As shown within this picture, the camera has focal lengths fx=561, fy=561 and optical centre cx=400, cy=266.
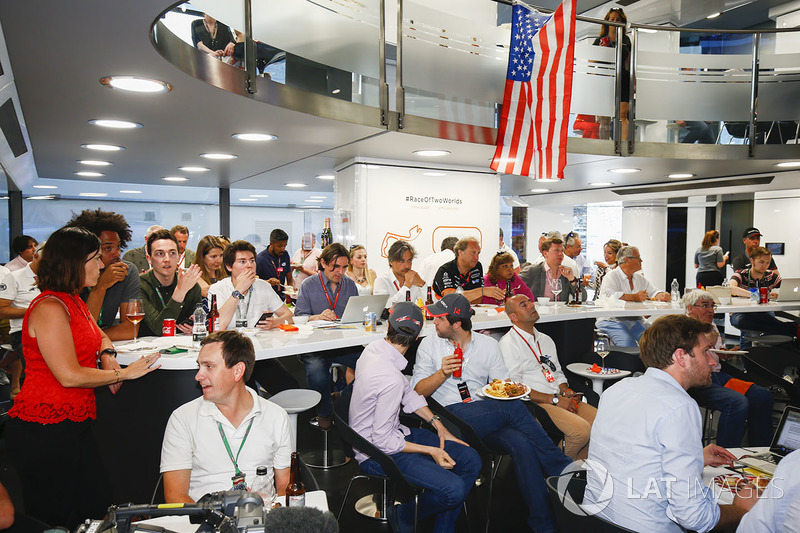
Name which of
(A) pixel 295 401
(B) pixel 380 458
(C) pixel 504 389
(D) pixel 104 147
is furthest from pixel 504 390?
(D) pixel 104 147

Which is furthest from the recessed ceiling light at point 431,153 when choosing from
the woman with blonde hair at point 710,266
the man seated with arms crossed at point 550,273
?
the woman with blonde hair at point 710,266

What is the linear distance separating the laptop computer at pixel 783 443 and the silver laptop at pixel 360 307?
3.12 m

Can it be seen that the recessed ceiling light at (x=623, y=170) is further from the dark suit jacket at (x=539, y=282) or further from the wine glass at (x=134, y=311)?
the wine glass at (x=134, y=311)

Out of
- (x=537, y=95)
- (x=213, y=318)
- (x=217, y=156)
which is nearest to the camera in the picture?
(x=213, y=318)

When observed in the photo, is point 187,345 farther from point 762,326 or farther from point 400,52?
point 762,326

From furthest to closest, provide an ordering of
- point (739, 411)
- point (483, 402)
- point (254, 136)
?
point (254, 136)
point (739, 411)
point (483, 402)

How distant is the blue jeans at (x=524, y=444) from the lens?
349cm

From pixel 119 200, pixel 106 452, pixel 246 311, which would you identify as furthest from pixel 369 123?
pixel 119 200

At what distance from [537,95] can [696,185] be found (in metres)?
4.97

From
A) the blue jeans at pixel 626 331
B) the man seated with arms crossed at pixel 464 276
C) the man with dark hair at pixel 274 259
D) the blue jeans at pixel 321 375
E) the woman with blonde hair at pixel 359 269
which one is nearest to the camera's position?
the blue jeans at pixel 321 375

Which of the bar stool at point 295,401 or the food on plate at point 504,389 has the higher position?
the food on plate at point 504,389

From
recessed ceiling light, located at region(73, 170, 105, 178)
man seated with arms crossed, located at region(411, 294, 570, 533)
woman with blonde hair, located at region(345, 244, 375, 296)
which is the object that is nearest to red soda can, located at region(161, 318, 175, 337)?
man seated with arms crossed, located at region(411, 294, 570, 533)

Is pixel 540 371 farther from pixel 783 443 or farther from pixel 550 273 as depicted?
pixel 550 273

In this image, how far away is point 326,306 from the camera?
18.4 ft
